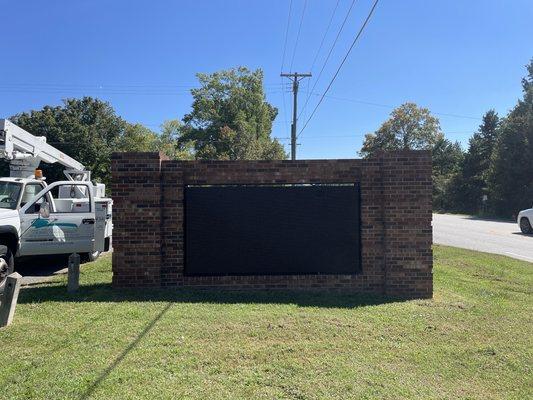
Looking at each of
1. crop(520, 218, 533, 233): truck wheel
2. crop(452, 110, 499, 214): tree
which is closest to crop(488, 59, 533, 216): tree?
crop(452, 110, 499, 214): tree

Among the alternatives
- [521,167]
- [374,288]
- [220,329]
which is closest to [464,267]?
[374,288]

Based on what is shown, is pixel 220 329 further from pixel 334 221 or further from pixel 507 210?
pixel 507 210

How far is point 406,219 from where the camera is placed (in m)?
8.09

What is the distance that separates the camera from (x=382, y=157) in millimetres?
8156

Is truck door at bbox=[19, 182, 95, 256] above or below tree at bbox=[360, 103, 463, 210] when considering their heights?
below

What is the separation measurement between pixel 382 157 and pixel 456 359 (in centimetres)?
387

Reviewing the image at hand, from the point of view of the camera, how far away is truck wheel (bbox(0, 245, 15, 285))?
26.5 ft

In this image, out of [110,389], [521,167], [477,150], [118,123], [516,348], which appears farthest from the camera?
[477,150]

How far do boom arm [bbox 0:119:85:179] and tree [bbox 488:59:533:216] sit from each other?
125ft

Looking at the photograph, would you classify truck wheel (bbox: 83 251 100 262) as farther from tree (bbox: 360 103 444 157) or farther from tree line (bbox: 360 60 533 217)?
tree (bbox: 360 103 444 157)

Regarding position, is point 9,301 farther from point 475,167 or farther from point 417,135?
point 417,135

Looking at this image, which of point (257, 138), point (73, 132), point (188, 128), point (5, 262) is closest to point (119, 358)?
point (5, 262)

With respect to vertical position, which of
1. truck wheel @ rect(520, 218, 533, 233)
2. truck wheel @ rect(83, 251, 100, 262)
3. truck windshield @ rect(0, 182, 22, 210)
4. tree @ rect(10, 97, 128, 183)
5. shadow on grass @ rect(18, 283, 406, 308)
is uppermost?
tree @ rect(10, 97, 128, 183)

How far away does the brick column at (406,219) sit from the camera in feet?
26.3
